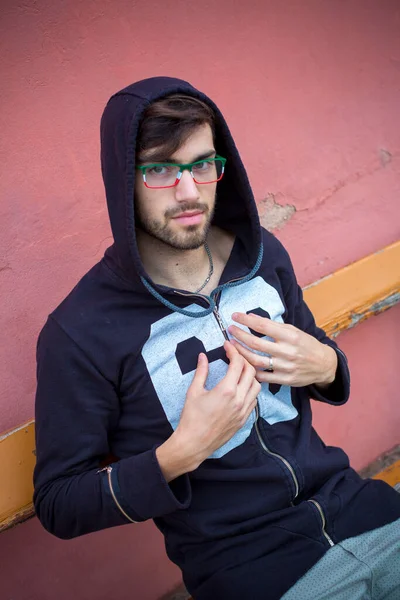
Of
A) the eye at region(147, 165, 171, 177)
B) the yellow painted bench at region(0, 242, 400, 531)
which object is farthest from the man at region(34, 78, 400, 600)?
the yellow painted bench at region(0, 242, 400, 531)

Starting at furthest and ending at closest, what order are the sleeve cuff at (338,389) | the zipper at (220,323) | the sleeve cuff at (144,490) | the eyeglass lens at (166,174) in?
1. the sleeve cuff at (338,389)
2. the zipper at (220,323)
3. the eyeglass lens at (166,174)
4. the sleeve cuff at (144,490)

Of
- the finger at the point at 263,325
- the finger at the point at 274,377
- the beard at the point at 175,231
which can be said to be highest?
the beard at the point at 175,231

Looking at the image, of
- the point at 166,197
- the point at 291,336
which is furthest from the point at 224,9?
the point at 291,336

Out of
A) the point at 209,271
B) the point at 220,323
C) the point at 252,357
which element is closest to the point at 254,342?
the point at 252,357

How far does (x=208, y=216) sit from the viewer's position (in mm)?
1561

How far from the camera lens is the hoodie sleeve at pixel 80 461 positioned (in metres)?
1.38

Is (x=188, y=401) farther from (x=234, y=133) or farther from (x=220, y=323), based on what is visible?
(x=234, y=133)

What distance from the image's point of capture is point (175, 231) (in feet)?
4.94

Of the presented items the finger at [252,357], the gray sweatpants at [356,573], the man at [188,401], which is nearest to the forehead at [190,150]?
the man at [188,401]

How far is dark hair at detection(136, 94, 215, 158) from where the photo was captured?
143 cm

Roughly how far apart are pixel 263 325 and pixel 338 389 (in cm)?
42

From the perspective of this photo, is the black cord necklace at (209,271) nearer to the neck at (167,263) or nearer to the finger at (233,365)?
the neck at (167,263)

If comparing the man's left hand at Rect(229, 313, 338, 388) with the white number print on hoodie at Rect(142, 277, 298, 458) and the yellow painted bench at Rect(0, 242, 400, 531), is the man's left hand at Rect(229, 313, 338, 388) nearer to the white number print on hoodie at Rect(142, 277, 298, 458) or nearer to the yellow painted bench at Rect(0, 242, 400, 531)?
the white number print on hoodie at Rect(142, 277, 298, 458)

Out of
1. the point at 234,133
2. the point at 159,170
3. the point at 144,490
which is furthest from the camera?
the point at 234,133
